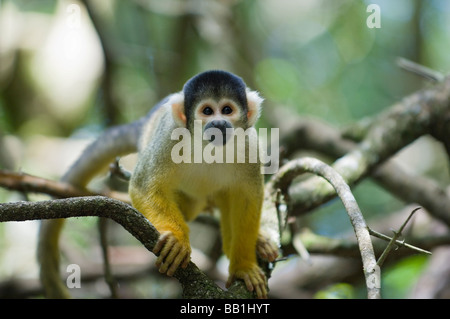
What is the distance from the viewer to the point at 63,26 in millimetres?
6949

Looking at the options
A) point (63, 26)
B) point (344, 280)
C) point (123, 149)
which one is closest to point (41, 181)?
point (123, 149)

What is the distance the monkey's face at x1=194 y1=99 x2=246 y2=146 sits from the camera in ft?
9.29

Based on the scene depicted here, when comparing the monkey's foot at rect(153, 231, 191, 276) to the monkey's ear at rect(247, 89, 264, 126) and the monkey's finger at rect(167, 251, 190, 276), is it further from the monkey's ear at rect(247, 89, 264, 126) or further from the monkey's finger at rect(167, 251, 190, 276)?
the monkey's ear at rect(247, 89, 264, 126)

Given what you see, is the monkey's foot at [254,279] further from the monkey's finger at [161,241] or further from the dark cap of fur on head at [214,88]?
the dark cap of fur on head at [214,88]

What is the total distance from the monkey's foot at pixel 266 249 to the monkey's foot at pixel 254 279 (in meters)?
0.15

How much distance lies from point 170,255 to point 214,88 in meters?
1.12

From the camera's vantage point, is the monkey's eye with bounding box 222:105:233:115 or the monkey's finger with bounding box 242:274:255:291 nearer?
the monkey's finger with bounding box 242:274:255:291

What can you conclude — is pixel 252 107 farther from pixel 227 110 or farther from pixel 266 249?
pixel 266 249

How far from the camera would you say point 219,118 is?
2.90 meters

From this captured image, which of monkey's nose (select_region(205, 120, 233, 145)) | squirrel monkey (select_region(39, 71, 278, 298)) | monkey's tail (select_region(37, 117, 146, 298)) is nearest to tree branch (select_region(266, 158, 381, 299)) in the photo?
squirrel monkey (select_region(39, 71, 278, 298))

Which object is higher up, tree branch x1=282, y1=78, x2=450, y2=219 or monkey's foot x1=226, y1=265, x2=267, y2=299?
tree branch x1=282, y1=78, x2=450, y2=219

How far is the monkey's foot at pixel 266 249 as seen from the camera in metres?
3.13
